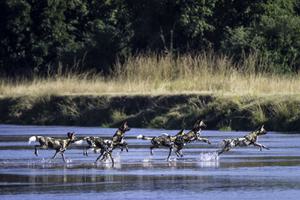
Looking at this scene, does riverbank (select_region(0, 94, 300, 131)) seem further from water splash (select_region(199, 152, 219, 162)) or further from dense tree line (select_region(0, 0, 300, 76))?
water splash (select_region(199, 152, 219, 162))

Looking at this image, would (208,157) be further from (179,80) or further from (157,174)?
(179,80)

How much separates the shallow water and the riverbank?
5718 mm

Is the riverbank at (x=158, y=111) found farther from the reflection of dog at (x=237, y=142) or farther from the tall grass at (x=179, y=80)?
the reflection of dog at (x=237, y=142)

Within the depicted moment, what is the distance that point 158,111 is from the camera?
38.2 m

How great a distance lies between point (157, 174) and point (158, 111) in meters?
18.1

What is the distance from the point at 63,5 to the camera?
209 ft

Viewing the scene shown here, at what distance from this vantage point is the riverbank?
34.1m

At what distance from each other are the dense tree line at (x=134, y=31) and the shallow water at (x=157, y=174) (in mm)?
21231

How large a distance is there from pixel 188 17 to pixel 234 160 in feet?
108

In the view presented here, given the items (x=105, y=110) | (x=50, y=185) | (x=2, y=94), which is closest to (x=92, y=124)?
(x=105, y=110)

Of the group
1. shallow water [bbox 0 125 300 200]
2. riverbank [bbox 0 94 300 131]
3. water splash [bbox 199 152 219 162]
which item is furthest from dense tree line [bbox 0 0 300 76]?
water splash [bbox 199 152 219 162]

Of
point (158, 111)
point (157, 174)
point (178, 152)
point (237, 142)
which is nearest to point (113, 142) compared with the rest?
point (178, 152)

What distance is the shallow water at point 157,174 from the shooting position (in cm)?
1703

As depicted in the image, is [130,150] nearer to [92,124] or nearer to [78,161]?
[78,161]
